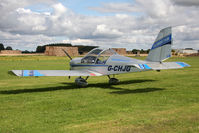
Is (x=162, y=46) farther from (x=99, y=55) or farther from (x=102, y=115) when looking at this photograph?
(x=102, y=115)

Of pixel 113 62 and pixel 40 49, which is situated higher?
pixel 40 49

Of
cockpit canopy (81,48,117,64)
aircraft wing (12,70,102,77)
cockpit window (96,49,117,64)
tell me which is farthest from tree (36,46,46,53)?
cockpit window (96,49,117,64)

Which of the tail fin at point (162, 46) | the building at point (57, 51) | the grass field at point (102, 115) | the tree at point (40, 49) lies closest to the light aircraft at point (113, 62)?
the tail fin at point (162, 46)

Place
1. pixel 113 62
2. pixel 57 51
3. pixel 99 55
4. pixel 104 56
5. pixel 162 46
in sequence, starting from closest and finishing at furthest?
1. pixel 162 46
2. pixel 113 62
3. pixel 104 56
4. pixel 99 55
5. pixel 57 51

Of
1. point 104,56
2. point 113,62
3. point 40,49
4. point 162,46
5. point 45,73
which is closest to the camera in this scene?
point 45,73

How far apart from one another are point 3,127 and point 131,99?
4.18 meters

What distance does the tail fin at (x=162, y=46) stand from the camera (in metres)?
10.4

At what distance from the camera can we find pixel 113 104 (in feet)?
23.0

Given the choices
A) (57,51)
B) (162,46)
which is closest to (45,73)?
(162,46)

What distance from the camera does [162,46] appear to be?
1063 cm

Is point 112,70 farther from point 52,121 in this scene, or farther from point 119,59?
point 52,121

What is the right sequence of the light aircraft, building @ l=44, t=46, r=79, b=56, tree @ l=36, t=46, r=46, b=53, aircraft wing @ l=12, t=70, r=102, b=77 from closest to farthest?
1. aircraft wing @ l=12, t=70, r=102, b=77
2. the light aircraft
3. building @ l=44, t=46, r=79, b=56
4. tree @ l=36, t=46, r=46, b=53

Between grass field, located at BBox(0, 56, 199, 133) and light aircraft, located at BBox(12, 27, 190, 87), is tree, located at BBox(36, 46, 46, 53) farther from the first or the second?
grass field, located at BBox(0, 56, 199, 133)

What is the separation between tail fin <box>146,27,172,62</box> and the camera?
10.4 m
